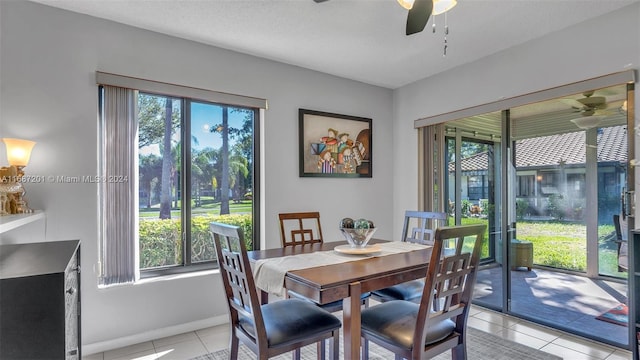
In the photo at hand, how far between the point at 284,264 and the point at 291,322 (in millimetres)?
323

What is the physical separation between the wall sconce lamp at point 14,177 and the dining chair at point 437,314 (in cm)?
223

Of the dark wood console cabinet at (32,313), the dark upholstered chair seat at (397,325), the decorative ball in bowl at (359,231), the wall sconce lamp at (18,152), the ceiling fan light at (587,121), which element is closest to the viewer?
the dark wood console cabinet at (32,313)

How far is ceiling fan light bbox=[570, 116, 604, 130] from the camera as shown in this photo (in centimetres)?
278

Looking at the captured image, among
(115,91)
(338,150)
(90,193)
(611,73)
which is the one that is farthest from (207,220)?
(611,73)

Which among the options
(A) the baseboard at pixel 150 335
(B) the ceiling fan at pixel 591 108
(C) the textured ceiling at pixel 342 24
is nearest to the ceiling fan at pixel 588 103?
(B) the ceiling fan at pixel 591 108

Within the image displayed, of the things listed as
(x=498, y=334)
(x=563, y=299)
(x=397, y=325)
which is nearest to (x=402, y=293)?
(x=397, y=325)

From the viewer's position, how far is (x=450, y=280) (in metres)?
1.76

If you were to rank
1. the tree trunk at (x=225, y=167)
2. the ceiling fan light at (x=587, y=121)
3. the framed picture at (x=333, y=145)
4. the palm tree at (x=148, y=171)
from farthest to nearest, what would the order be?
the framed picture at (x=333, y=145), the tree trunk at (x=225, y=167), the palm tree at (x=148, y=171), the ceiling fan light at (x=587, y=121)

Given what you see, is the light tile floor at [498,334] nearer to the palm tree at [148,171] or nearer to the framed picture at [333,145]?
the palm tree at [148,171]

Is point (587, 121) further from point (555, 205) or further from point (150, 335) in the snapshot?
point (150, 335)

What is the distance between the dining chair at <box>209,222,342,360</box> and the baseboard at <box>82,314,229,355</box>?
126 centimetres

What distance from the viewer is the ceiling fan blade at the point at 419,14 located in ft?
5.92

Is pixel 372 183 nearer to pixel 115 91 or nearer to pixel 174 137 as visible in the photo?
pixel 174 137

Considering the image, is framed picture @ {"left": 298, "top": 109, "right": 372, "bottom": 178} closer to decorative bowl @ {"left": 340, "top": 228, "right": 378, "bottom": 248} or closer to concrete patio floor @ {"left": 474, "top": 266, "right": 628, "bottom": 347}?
decorative bowl @ {"left": 340, "top": 228, "right": 378, "bottom": 248}
